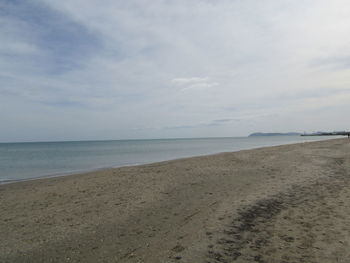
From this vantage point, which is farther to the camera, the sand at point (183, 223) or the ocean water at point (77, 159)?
the ocean water at point (77, 159)

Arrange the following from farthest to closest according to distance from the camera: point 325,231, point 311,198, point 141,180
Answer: point 141,180, point 311,198, point 325,231

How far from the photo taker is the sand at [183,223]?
4.46 meters

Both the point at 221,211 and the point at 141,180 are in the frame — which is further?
the point at 141,180


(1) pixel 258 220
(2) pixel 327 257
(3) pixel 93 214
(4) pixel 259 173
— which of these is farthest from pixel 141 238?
(4) pixel 259 173

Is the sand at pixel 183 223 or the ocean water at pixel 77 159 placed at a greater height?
the sand at pixel 183 223

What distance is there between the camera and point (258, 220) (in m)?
5.91

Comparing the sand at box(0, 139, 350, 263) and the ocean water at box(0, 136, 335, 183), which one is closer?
the sand at box(0, 139, 350, 263)

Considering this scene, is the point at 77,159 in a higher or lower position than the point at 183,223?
lower

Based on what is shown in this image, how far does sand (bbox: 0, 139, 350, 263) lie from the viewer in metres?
4.46

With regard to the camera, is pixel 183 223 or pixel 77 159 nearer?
pixel 183 223

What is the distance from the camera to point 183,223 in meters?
5.93

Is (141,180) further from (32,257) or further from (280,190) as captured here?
(32,257)

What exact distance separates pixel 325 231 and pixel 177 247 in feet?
11.0

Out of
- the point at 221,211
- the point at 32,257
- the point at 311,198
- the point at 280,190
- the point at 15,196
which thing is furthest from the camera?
the point at 15,196
